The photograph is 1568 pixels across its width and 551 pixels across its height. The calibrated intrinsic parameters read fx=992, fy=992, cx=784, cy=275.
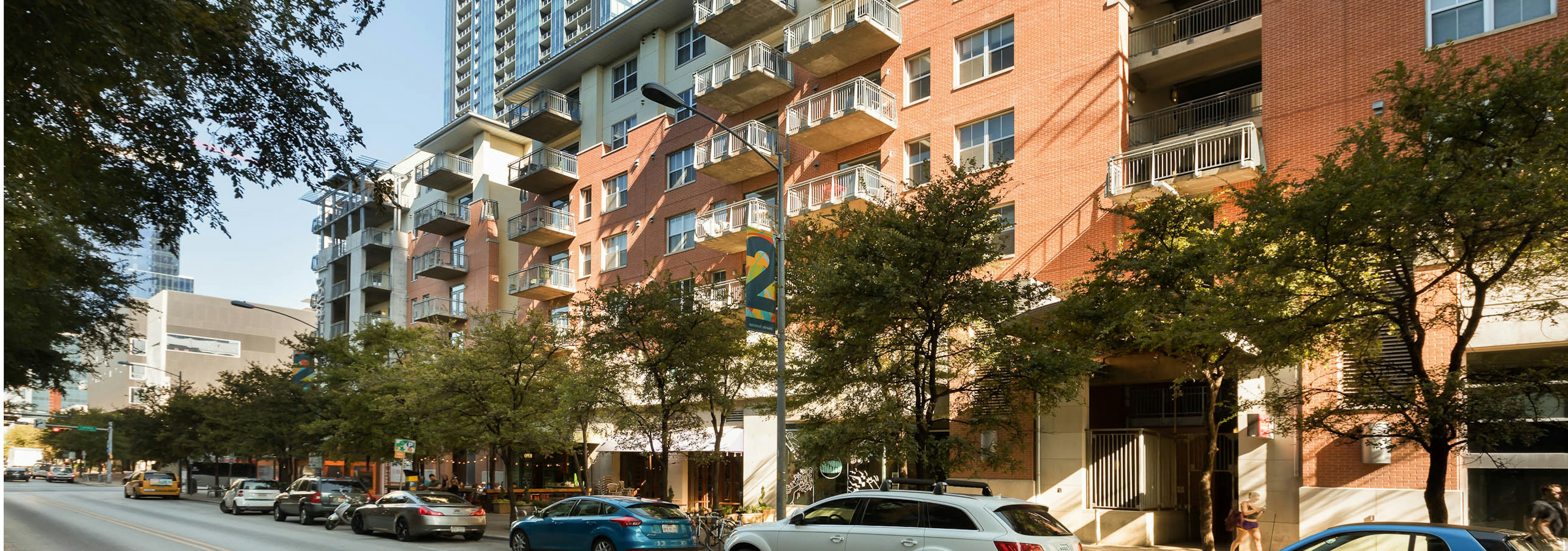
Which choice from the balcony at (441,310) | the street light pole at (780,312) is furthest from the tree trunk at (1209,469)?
the balcony at (441,310)

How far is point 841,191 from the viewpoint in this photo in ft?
92.0

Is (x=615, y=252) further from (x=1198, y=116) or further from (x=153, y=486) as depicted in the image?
(x=153, y=486)

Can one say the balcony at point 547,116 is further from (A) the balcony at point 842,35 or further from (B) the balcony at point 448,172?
(A) the balcony at point 842,35

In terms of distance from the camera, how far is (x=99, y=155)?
7492 mm

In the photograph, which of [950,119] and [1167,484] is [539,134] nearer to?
[950,119]

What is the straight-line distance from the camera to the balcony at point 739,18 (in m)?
32.5

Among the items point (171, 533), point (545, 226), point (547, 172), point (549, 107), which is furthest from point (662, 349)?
point (549, 107)

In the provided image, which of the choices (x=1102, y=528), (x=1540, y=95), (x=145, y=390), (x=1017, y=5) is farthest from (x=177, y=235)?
(x=145, y=390)

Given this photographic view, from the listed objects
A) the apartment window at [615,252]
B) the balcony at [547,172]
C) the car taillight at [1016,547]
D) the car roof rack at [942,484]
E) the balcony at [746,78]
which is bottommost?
the car taillight at [1016,547]

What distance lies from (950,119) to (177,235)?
2145 cm

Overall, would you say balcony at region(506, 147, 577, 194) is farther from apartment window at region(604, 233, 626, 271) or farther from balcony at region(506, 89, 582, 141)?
apartment window at region(604, 233, 626, 271)

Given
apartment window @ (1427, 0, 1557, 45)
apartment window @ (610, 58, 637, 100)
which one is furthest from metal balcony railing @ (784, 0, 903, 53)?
apartment window @ (1427, 0, 1557, 45)

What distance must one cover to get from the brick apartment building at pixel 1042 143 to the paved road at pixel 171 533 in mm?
8402

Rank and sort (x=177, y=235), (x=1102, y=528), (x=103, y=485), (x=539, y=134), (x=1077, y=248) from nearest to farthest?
(x=177, y=235) → (x=1102, y=528) → (x=1077, y=248) → (x=539, y=134) → (x=103, y=485)
